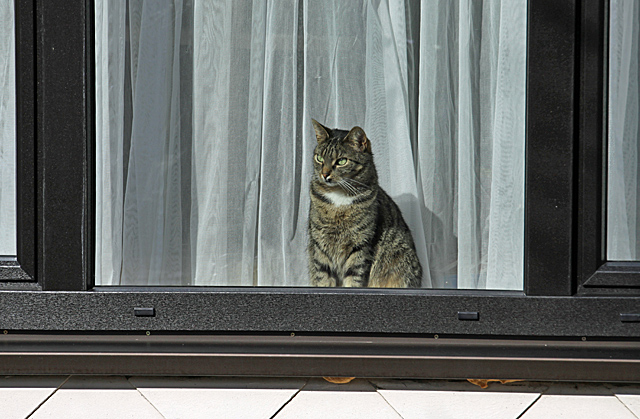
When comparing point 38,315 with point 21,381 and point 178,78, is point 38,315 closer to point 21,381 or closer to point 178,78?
point 21,381

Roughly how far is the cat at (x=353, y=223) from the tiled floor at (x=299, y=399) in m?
0.32

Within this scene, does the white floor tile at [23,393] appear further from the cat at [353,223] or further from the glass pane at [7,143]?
the cat at [353,223]

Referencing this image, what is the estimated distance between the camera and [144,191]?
4.92 ft

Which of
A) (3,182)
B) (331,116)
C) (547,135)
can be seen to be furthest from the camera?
(331,116)

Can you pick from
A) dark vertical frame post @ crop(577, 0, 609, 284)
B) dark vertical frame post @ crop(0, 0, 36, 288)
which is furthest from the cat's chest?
dark vertical frame post @ crop(0, 0, 36, 288)

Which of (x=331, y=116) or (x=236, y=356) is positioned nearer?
(x=236, y=356)

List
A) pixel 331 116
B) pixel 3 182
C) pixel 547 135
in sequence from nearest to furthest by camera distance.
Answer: pixel 547 135
pixel 3 182
pixel 331 116

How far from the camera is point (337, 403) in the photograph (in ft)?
4.37

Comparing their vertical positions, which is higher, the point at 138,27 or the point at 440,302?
the point at 138,27

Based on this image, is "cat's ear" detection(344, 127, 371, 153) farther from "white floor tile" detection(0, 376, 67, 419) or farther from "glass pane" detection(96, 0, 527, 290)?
"white floor tile" detection(0, 376, 67, 419)

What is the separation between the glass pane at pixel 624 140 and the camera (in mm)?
1356

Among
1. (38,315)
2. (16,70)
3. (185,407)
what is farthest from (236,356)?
(16,70)

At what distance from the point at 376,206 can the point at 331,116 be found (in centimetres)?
30

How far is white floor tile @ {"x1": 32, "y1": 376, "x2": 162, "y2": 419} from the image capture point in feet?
4.31
